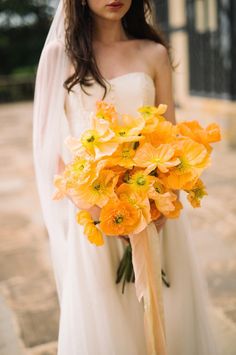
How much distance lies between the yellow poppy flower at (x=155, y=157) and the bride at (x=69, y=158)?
0.29m

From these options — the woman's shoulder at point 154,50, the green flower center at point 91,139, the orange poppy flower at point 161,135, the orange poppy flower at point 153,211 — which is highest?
the woman's shoulder at point 154,50

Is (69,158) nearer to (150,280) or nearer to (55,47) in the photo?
(55,47)

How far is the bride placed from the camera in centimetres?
166

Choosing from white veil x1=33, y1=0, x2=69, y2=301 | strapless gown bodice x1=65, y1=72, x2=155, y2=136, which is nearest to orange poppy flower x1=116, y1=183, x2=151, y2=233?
strapless gown bodice x1=65, y1=72, x2=155, y2=136

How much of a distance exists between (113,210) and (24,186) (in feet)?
15.7

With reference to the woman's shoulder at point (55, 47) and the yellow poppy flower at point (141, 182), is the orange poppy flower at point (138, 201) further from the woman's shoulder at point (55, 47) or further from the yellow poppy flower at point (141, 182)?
the woman's shoulder at point (55, 47)

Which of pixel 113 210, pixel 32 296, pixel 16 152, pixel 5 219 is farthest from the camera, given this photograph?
pixel 16 152

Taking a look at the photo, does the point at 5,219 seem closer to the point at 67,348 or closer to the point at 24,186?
the point at 24,186

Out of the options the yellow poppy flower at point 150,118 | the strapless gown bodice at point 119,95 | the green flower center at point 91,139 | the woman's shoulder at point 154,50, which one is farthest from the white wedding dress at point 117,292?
the green flower center at point 91,139

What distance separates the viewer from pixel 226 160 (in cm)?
623

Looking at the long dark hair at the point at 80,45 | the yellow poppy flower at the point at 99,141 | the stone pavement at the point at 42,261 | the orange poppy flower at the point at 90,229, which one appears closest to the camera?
the yellow poppy flower at the point at 99,141

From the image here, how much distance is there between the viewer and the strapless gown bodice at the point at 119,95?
65.1 inches

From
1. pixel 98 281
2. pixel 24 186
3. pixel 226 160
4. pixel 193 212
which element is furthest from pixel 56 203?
pixel 226 160

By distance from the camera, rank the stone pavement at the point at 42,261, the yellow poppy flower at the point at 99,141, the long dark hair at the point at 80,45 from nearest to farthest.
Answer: the yellow poppy flower at the point at 99,141, the long dark hair at the point at 80,45, the stone pavement at the point at 42,261
